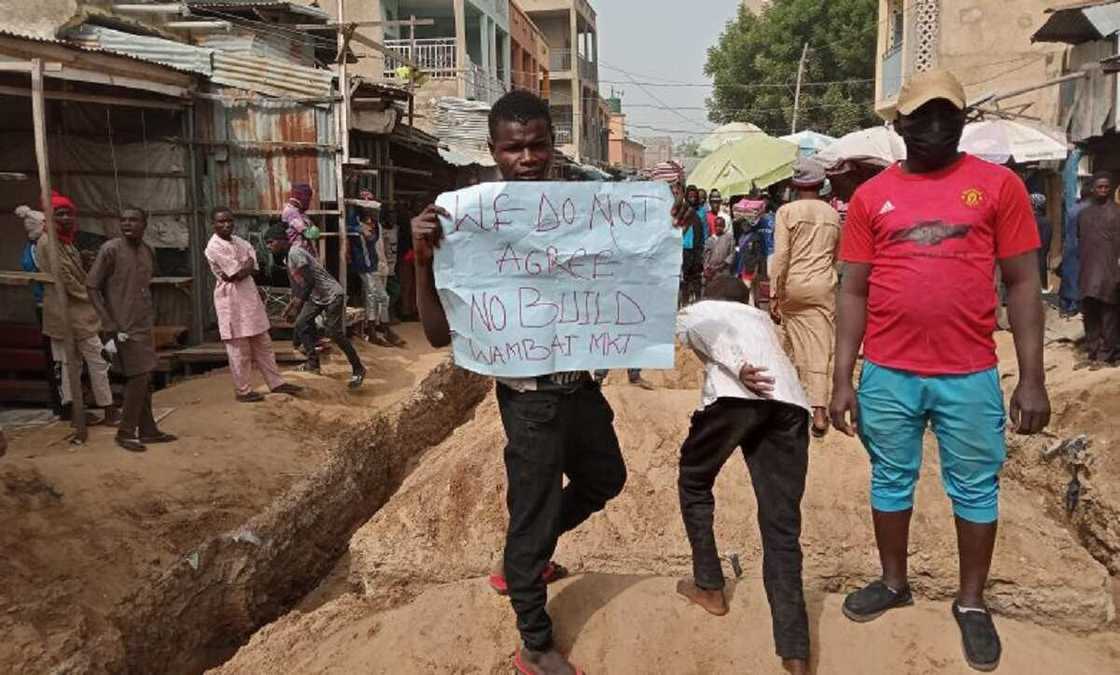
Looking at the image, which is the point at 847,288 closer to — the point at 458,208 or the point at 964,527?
the point at 964,527

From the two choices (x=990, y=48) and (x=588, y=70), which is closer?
(x=990, y=48)

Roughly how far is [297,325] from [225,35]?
4.77 m

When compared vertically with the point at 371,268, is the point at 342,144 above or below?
above

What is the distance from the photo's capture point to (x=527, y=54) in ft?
97.0

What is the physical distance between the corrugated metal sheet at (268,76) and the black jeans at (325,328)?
3.01 metres

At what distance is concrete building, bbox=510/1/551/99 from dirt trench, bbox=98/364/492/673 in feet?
70.8

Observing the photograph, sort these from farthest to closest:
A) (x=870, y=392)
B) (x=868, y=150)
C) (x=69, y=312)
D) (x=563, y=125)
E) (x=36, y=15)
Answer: (x=563, y=125), (x=868, y=150), (x=36, y=15), (x=69, y=312), (x=870, y=392)

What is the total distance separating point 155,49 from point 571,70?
26439mm

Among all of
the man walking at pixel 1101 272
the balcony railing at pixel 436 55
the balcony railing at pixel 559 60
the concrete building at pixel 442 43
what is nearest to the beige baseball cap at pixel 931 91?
the man walking at pixel 1101 272

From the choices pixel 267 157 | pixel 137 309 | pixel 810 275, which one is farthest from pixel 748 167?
pixel 137 309

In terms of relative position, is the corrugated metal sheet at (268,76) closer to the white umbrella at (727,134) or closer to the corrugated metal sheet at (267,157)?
the corrugated metal sheet at (267,157)

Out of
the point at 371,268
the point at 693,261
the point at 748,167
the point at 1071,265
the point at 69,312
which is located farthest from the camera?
the point at 748,167

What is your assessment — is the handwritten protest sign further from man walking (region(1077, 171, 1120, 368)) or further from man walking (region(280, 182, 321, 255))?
man walking (region(1077, 171, 1120, 368))

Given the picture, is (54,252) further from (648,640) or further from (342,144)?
(648,640)
